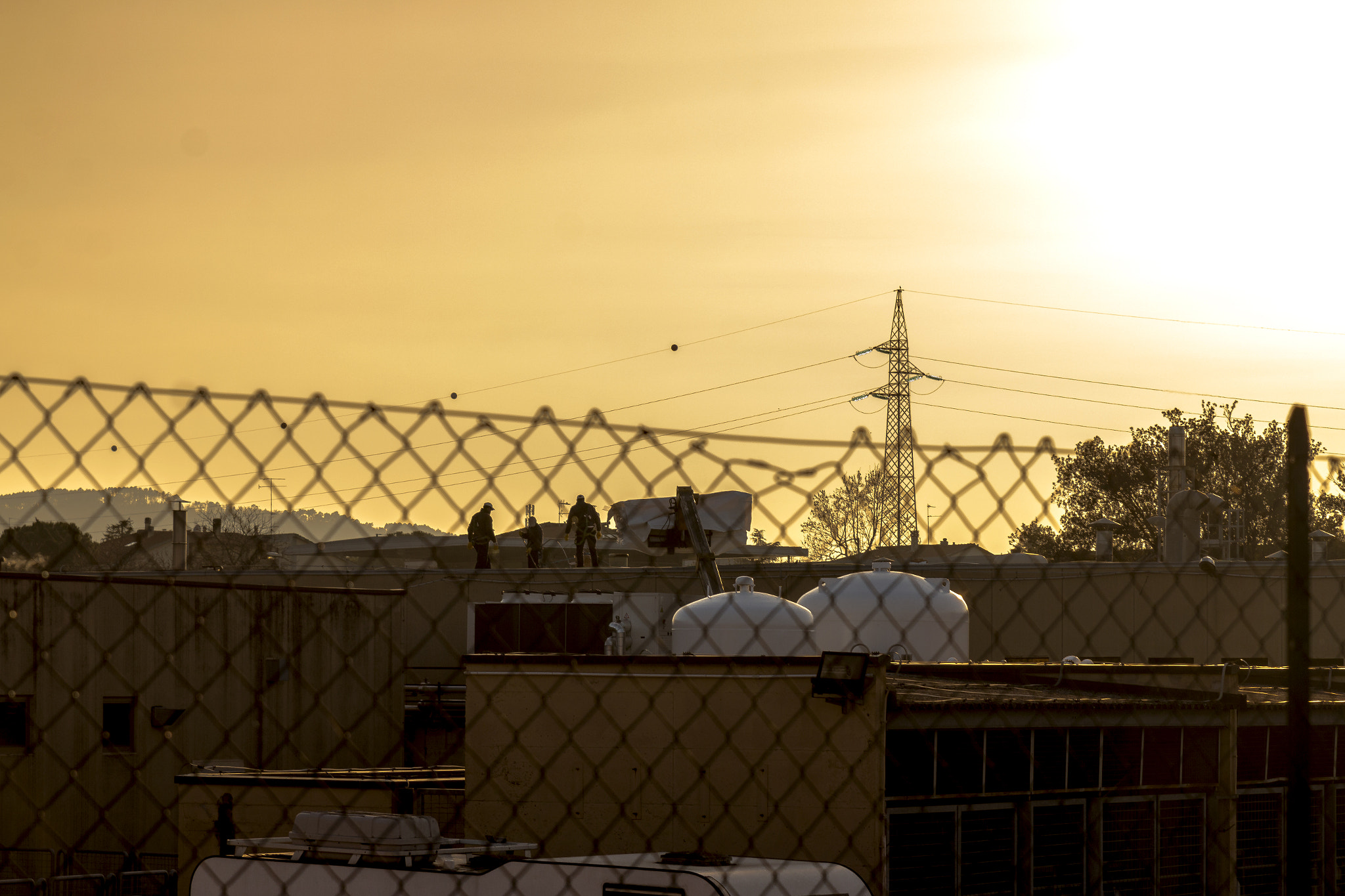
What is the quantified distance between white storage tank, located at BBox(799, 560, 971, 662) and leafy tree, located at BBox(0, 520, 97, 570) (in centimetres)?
1787

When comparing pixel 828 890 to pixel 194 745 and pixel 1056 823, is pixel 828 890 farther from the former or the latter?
pixel 194 745

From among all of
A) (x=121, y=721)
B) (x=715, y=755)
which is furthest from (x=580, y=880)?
(x=121, y=721)

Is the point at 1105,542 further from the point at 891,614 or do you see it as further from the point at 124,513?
the point at 891,614

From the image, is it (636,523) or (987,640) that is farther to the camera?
(987,640)

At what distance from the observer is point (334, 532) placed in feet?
12.2

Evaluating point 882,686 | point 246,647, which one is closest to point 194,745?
point 246,647

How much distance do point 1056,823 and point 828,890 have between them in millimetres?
6133

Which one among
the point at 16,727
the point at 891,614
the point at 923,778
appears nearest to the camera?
the point at 923,778

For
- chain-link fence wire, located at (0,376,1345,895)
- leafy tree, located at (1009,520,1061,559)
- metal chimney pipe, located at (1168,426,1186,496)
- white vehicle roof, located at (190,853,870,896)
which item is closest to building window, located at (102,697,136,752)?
chain-link fence wire, located at (0,376,1345,895)

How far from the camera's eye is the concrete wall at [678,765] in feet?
58.0

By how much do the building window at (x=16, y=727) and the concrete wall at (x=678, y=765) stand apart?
941 cm

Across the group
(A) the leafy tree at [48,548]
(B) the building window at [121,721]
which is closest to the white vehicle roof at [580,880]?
(A) the leafy tree at [48,548]

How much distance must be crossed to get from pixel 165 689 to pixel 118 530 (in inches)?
1006

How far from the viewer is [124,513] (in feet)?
12.8
